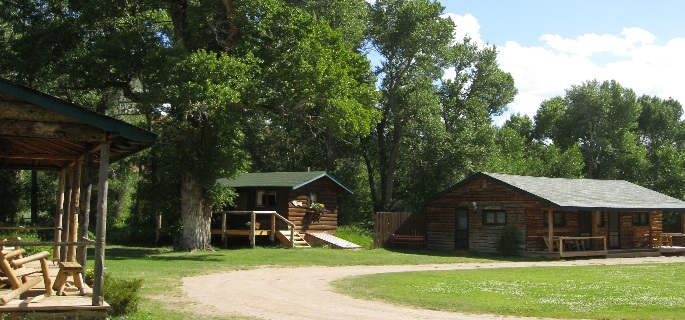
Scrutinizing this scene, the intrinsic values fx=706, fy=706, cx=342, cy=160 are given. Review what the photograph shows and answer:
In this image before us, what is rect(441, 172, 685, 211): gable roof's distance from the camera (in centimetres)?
3234

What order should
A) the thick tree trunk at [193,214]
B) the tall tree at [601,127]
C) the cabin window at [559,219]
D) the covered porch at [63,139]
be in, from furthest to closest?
the tall tree at [601,127] → the cabin window at [559,219] → the thick tree trunk at [193,214] → the covered porch at [63,139]

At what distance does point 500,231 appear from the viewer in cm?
3384

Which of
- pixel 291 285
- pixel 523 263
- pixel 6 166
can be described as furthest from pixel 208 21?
pixel 523 263

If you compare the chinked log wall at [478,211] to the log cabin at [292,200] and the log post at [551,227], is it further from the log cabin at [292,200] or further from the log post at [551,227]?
the log cabin at [292,200]

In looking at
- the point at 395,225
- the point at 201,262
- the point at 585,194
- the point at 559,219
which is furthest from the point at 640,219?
the point at 201,262

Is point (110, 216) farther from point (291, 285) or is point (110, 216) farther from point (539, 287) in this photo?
point (539, 287)

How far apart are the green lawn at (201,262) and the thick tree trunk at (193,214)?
950mm

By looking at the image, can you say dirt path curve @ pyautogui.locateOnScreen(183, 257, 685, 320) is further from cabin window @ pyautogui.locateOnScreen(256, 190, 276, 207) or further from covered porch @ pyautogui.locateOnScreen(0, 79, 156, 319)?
cabin window @ pyautogui.locateOnScreen(256, 190, 276, 207)

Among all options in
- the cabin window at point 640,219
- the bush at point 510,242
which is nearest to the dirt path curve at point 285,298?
the bush at point 510,242

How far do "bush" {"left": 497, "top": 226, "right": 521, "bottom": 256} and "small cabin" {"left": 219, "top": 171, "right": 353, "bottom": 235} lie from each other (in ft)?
34.9

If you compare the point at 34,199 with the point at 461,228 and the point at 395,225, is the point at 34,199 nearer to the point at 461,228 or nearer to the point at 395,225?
the point at 395,225

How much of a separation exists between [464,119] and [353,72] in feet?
71.1

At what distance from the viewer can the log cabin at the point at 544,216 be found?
108 ft

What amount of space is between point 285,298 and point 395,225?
22323mm
